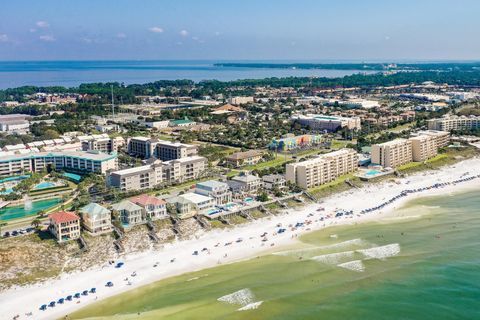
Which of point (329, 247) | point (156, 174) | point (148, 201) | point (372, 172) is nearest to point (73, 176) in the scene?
point (156, 174)

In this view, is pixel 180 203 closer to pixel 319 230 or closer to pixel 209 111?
pixel 319 230

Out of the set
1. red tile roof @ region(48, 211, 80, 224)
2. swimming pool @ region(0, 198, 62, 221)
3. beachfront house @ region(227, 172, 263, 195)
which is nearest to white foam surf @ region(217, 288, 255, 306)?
red tile roof @ region(48, 211, 80, 224)

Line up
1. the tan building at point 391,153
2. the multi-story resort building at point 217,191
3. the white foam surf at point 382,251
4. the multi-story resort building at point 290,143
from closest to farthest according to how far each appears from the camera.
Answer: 1. the white foam surf at point 382,251
2. the multi-story resort building at point 217,191
3. the tan building at point 391,153
4. the multi-story resort building at point 290,143

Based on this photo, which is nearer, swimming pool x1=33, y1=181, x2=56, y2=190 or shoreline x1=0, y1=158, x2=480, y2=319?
shoreline x1=0, y1=158, x2=480, y2=319

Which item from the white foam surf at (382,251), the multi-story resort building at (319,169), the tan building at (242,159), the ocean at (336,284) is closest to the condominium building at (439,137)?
the multi-story resort building at (319,169)

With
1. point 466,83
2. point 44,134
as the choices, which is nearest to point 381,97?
point 466,83

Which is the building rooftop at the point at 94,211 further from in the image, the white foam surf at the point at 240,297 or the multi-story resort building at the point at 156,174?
the white foam surf at the point at 240,297

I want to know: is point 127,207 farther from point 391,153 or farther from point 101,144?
point 391,153

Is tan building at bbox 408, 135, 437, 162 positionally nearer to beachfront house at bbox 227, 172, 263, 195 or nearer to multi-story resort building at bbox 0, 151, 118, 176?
beachfront house at bbox 227, 172, 263, 195
